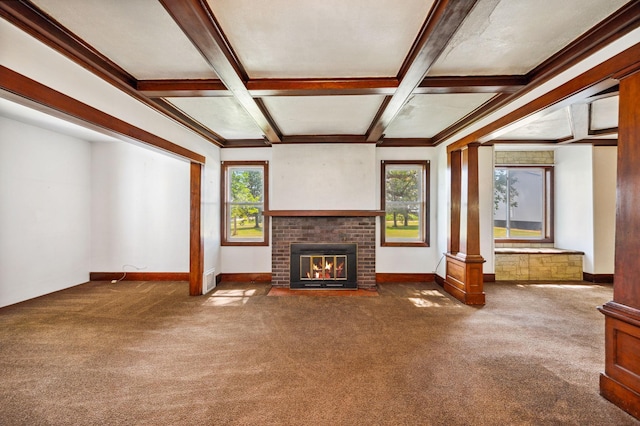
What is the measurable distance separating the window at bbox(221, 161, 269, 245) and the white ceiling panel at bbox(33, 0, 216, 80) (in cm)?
296

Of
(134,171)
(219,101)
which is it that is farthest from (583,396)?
(134,171)

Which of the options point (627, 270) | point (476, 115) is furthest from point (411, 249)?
point (627, 270)

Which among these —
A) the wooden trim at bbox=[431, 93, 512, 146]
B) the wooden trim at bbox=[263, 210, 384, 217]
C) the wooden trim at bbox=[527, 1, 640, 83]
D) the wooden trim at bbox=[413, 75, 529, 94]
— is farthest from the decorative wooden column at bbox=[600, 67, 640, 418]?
the wooden trim at bbox=[263, 210, 384, 217]

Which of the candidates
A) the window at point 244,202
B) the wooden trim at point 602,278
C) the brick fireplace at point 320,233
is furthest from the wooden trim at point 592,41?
the wooden trim at point 602,278

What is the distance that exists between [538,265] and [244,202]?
5.95 m

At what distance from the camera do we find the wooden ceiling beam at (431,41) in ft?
5.50

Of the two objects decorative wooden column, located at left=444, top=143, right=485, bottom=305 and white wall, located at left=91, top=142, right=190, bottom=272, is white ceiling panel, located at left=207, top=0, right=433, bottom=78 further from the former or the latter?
white wall, located at left=91, top=142, right=190, bottom=272

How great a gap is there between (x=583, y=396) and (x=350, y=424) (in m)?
1.78

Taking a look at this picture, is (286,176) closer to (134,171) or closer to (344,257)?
(344,257)

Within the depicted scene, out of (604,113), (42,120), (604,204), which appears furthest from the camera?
(604,204)

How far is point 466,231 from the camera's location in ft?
14.1

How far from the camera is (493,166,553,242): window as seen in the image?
6133 mm

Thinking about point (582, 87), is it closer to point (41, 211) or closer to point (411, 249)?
point (411, 249)

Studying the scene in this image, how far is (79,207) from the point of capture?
205 inches
